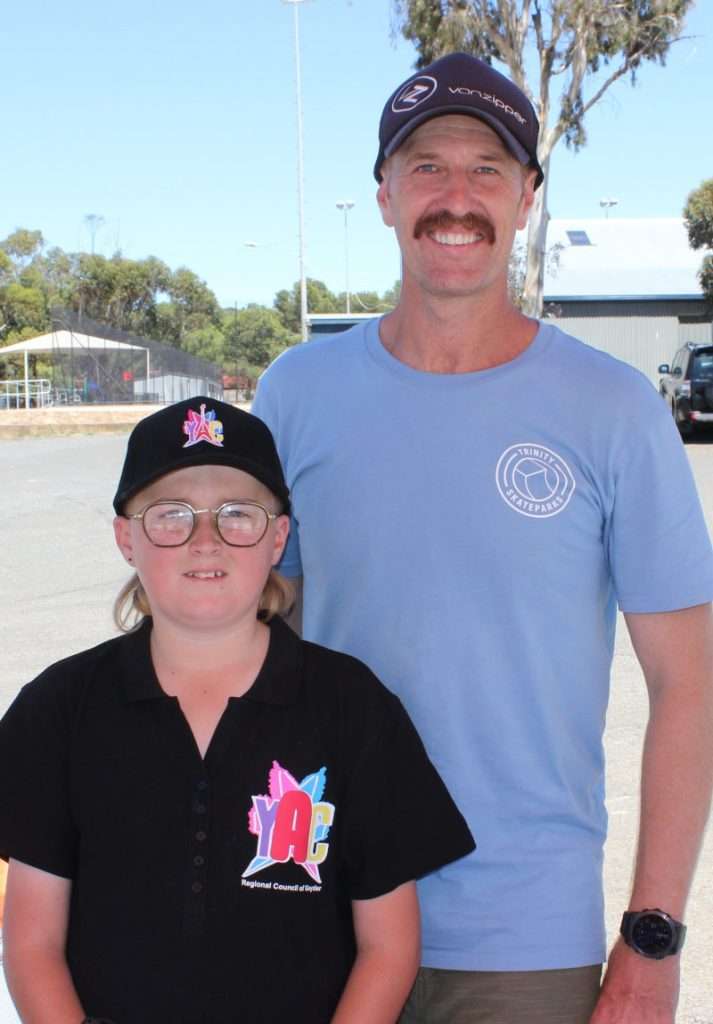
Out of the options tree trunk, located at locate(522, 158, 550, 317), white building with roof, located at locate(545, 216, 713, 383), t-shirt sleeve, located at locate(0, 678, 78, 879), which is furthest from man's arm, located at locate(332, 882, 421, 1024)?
white building with roof, located at locate(545, 216, 713, 383)

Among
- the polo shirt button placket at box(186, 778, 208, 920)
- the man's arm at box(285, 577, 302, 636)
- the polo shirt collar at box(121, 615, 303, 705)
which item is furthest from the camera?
the man's arm at box(285, 577, 302, 636)

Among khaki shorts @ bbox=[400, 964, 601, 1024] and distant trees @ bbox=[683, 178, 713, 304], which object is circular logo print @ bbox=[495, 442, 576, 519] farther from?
distant trees @ bbox=[683, 178, 713, 304]

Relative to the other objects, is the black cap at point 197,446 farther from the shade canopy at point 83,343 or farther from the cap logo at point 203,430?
the shade canopy at point 83,343

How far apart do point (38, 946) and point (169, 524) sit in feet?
2.21

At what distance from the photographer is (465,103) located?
235 centimetres

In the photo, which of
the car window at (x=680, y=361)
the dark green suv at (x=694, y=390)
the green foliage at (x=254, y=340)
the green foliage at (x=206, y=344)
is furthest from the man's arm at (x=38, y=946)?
the green foliage at (x=206, y=344)

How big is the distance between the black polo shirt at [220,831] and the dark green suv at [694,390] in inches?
789

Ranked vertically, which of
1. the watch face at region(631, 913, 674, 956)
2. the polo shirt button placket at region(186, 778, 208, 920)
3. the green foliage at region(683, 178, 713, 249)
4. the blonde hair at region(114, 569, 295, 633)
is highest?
the green foliage at region(683, 178, 713, 249)

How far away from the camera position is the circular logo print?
7.14 feet

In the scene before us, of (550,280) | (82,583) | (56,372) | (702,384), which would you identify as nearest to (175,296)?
(550,280)

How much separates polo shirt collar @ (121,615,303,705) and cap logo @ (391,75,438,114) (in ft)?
3.31

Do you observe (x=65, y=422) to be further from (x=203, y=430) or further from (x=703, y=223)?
(x=203, y=430)

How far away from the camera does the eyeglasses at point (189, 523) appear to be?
82.5 inches

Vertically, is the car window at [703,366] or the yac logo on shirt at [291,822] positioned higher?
the car window at [703,366]
